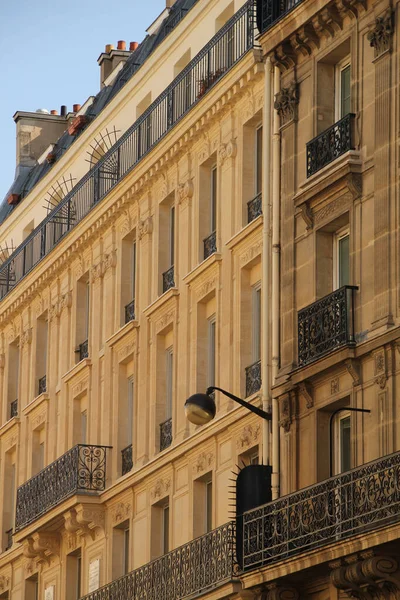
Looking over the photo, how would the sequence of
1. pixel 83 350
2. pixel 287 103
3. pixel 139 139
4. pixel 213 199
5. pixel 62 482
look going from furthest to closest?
pixel 83 350 < pixel 62 482 < pixel 139 139 < pixel 213 199 < pixel 287 103

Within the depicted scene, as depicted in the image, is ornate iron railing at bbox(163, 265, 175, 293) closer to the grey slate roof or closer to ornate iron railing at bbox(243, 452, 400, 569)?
the grey slate roof

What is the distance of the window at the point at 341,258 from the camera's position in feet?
98.7

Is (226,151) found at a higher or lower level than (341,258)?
higher

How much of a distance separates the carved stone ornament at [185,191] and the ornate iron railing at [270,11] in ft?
14.4

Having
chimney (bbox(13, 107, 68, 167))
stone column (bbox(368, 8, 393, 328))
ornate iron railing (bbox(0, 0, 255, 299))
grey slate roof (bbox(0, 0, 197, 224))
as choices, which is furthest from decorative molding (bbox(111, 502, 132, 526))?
chimney (bbox(13, 107, 68, 167))

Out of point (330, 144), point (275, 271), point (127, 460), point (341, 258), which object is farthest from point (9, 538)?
point (330, 144)

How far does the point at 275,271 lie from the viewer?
31.7 m

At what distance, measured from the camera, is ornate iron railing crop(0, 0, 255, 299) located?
116 ft

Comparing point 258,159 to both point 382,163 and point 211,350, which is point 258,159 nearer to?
point 211,350

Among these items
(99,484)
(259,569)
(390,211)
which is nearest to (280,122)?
(390,211)

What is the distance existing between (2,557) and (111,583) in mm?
9039

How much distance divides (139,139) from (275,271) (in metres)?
8.42

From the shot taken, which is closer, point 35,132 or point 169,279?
point 169,279

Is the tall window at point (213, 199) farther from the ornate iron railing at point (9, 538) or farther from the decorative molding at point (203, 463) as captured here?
the ornate iron railing at point (9, 538)
